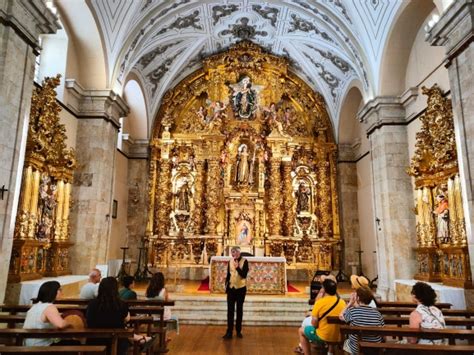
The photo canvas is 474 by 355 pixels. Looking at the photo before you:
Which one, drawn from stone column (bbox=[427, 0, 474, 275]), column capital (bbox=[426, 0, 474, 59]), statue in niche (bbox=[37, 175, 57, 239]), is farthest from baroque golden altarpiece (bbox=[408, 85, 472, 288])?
statue in niche (bbox=[37, 175, 57, 239])

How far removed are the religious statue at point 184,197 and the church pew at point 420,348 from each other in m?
10.8

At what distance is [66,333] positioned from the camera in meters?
3.12

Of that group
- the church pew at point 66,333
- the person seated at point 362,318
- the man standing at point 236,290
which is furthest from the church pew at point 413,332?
the man standing at point 236,290

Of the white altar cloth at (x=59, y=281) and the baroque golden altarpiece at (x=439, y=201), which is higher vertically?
the baroque golden altarpiece at (x=439, y=201)

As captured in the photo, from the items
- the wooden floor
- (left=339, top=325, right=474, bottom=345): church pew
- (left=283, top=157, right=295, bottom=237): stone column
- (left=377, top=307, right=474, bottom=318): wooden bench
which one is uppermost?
(left=283, top=157, right=295, bottom=237): stone column

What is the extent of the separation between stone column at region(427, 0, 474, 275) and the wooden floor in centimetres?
310

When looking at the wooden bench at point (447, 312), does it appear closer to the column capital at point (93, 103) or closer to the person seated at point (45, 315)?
the person seated at point (45, 315)

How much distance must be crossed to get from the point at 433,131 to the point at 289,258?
6864 mm

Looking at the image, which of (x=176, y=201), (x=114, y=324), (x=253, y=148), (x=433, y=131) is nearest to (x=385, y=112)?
(x=433, y=131)

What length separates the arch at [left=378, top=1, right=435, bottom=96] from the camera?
8.39 meters

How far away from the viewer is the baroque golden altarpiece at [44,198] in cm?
684

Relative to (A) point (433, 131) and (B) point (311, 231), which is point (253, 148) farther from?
(A) point (433, 131)

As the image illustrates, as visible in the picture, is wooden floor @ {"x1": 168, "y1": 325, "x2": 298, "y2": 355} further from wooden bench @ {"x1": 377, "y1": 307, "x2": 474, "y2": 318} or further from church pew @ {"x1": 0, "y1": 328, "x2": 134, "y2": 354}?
church pew @ {"x1": 0, "y1": 328, "x2": 134, "y2": 354}

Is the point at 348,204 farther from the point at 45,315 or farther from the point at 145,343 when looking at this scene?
the point at 45,315
